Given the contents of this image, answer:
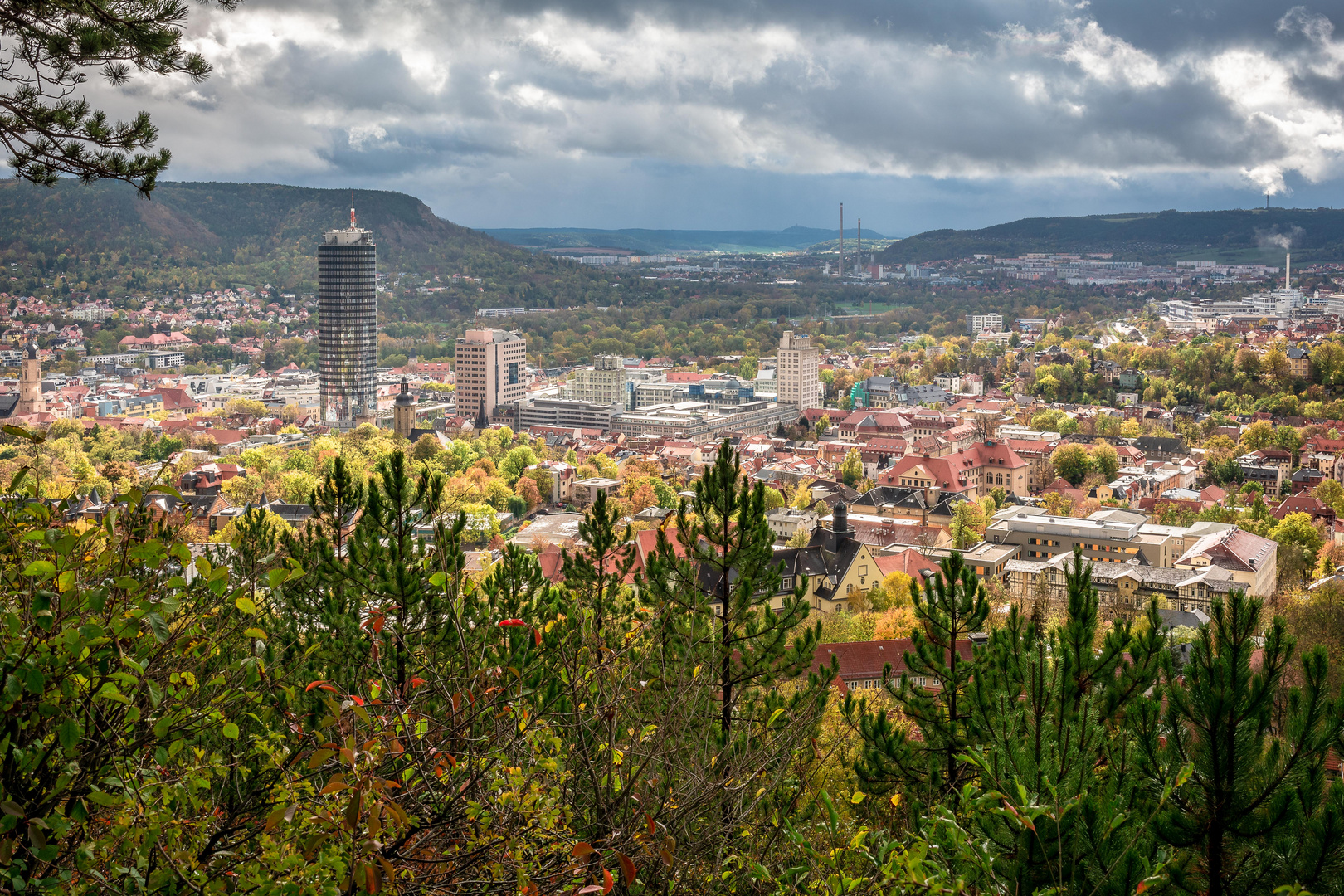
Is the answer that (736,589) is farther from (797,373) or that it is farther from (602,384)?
(797,373)

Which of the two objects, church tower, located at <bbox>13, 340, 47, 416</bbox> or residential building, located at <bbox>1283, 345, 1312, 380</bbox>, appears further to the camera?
residential building, located at <bbox>1283, 345, 1312, 380</bbox>

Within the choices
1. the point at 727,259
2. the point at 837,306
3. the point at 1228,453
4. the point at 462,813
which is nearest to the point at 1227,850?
the point at 462,813

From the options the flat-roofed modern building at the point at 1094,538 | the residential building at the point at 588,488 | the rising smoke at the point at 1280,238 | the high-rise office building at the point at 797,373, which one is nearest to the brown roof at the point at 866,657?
the flat-roofed modern building at the point at 1094,538

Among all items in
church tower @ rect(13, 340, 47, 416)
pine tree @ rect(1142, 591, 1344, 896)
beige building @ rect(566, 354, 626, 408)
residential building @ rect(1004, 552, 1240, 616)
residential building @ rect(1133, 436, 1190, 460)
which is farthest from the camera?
beige building @ rect(566, 354, 626, 408)

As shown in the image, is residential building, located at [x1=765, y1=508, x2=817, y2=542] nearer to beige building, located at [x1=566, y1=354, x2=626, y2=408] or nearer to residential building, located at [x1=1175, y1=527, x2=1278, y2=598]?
residential building, located at [x1=1175, y1=527, x2=1278, y2=598]

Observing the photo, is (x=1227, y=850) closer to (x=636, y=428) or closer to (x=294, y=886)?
(x=294, y=886)

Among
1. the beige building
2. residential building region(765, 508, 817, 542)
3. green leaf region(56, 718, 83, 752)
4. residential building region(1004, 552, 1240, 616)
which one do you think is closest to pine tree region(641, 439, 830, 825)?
green leaf region(56, 718, 83, 752)

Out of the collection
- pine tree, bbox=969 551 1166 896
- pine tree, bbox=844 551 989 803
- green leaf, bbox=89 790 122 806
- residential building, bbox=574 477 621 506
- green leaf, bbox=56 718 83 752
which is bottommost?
residential building, bbox=574 477 621 506

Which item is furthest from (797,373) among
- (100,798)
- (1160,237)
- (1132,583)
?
(1160,237)
